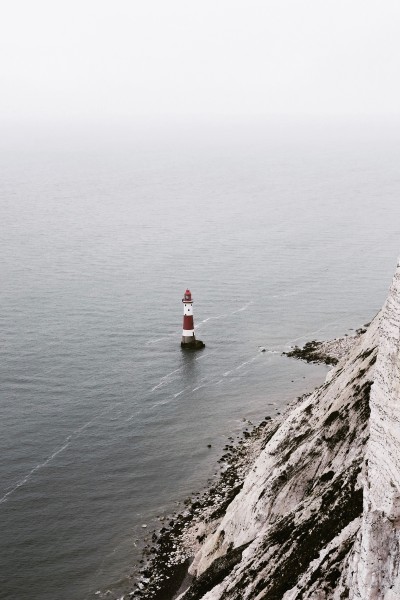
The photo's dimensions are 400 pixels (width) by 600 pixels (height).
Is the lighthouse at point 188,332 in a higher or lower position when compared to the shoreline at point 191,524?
higher

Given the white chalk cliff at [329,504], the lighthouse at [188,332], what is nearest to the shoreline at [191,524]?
the white chalk cliff at [329,504]

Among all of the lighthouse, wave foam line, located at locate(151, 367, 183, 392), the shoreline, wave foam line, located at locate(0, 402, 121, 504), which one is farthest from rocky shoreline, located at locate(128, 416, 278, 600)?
the lighthouse

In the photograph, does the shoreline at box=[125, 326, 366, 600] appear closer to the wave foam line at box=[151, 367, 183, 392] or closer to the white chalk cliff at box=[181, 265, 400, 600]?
the white chalk cliff at box=[181, 265, 400, 600]

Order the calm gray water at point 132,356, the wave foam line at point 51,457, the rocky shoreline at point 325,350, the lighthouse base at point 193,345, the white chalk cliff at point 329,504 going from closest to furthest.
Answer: the white chalk cliff at point 329,504
the calm gray water at point 132,356
the wave foam line at point 51,457
the rocky shoreline at point 325,350
the lighthouse base at point 193,345

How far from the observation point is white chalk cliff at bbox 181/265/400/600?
19016mm

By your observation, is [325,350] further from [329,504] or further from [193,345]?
[329,504]

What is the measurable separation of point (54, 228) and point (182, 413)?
272 feet

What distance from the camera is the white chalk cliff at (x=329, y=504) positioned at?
1902cm

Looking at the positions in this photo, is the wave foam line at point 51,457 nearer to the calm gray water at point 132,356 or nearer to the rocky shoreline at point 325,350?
the calm gray water at point 132,356

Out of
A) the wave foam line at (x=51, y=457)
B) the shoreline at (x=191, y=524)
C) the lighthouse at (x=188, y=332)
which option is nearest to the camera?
the shoreline at (x=191, y=524)

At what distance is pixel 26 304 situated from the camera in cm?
8962

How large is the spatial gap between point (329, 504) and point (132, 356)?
1959 inches

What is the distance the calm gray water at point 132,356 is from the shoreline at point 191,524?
3.99ft

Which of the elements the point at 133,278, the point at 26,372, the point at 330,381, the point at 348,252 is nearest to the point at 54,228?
the point at 133,278
